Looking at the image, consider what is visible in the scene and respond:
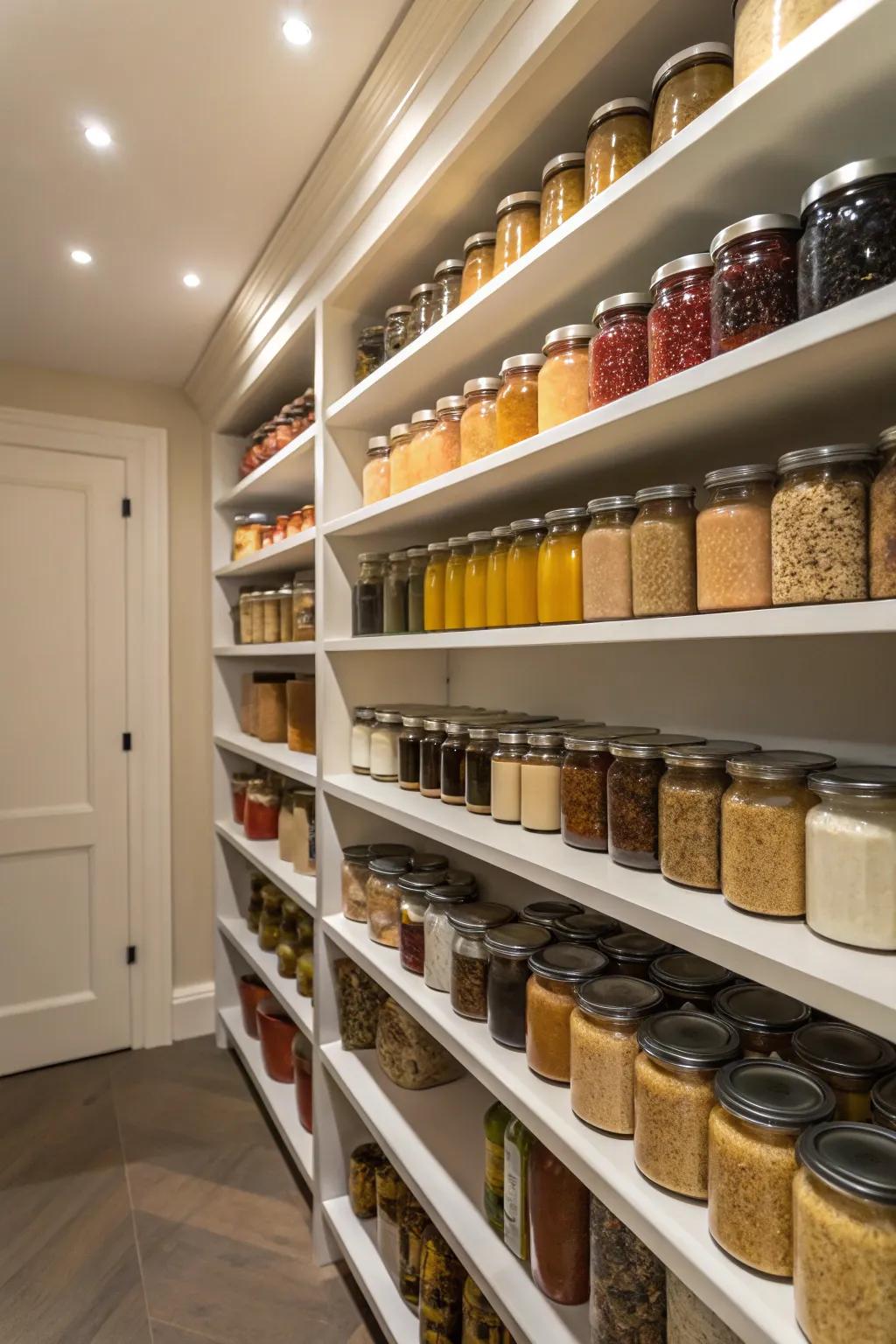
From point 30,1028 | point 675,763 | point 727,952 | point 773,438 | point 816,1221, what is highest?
point 773,438

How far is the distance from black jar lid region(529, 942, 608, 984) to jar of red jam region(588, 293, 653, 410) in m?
0.75

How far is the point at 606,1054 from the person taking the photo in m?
0.93

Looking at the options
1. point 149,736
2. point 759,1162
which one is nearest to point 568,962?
point 759,1162

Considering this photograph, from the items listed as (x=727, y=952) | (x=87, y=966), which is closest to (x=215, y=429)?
(x=87, y=966)

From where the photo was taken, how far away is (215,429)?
286 cm

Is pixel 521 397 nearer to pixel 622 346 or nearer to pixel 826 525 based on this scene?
pixel 622 346

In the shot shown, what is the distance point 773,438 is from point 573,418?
Result: 253 mm

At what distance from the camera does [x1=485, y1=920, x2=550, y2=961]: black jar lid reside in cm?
116

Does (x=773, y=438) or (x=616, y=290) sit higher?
(x=616, y=290)

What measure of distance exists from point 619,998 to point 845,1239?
37 cm

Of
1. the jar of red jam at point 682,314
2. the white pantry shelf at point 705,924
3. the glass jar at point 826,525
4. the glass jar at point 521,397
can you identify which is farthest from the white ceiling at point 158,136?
the white pantry shelf at point 705,924

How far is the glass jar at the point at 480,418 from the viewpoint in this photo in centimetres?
124

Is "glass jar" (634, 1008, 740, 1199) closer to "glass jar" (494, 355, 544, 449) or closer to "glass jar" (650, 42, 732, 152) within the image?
"glass jar" (494, 355, 544, 449)

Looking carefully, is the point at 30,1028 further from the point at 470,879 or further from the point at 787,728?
the point at 787,728
